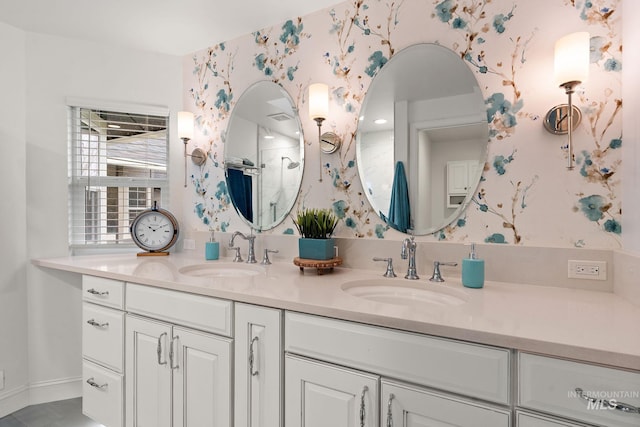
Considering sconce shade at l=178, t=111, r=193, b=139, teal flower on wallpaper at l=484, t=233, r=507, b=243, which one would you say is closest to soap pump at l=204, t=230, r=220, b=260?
sconce shade at l=178, t=111, r=193, b=139

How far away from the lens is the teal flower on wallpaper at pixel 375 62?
6.00ft

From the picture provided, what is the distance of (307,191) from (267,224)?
0.35 m

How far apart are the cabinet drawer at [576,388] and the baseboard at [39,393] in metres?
2.66

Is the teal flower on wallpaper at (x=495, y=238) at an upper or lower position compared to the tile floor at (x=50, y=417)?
upper

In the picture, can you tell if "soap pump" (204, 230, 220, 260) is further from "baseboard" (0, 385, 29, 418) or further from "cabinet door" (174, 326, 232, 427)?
"baseboard" (0, 385, 29, 418)

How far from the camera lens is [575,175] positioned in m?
1.43

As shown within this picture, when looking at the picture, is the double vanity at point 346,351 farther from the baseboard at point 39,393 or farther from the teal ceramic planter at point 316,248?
the baseboard at point 39,393

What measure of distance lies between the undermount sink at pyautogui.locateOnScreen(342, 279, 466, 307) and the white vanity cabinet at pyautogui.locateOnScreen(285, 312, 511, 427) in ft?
1.17

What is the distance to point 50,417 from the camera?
6.95ft

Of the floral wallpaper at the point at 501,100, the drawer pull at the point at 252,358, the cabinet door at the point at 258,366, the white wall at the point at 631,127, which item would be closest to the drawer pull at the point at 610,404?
the white wall at the point at 631,127

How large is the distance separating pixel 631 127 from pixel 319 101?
1279 millimetres

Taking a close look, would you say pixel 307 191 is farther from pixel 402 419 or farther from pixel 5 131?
pixel 5 131

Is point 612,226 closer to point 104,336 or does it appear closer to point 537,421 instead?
point 537,421

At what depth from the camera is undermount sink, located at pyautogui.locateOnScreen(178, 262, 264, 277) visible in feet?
Answer: 6.57
